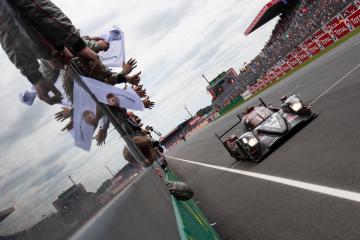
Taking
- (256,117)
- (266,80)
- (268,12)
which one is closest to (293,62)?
(266,80)

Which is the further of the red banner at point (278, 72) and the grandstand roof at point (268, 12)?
the grandstand roof at point (268, 12)

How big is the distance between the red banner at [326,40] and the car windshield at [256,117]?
19.0 meters

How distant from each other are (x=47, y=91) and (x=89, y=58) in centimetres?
117

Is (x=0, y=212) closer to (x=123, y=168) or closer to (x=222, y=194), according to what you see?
(x=123, y=168)

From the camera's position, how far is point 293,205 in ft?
17.6

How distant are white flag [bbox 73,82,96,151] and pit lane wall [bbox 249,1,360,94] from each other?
21.6 metres

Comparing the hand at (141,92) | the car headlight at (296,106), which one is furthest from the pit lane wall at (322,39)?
the hand at (141,92)

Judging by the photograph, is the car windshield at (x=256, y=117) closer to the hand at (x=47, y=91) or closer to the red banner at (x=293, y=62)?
the hand at (x=47, y=91)

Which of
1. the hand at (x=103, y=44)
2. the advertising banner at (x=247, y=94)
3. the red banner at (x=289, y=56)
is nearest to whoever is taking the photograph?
the hand at (x=103, y=44)

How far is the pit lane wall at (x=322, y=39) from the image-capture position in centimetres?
2328

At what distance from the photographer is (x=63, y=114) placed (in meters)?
1.69

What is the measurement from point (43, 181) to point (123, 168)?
1139 millimetres

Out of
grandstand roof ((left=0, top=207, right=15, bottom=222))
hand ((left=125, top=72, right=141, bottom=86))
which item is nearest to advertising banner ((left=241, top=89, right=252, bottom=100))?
hand ((left=125, top=72, right=141, bottom=86))

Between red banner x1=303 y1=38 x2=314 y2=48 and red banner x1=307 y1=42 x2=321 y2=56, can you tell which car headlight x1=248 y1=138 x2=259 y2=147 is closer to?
red banner x1=307 y1=42 x2=321 y2=56
